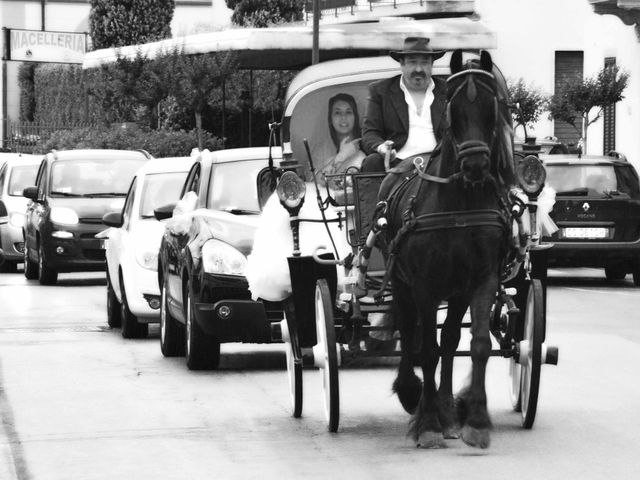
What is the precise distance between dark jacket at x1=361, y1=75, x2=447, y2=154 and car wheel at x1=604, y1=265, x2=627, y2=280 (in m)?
13.5

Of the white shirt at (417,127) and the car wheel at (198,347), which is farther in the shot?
the car wheel at (198,347)

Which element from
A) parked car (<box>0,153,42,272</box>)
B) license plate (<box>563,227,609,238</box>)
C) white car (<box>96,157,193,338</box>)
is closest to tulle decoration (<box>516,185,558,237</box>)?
white car (<box>96,157,193,338</box>)

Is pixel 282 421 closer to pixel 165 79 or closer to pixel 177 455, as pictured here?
pixel 177 455

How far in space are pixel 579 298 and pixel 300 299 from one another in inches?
417

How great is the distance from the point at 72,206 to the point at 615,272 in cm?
767

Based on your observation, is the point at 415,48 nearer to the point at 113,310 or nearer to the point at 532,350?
the point at 532,350

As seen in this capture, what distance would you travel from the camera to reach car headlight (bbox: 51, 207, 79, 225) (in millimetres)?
22219

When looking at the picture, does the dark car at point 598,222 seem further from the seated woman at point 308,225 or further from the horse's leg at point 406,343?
the horse's leg at point 406,343

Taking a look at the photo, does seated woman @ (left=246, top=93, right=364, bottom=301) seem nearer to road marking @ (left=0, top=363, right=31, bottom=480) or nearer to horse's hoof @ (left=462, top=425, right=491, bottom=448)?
road marking @ (left=0, top=363, right=31, bottom=480)

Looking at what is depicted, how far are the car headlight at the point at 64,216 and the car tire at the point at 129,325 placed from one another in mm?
7014

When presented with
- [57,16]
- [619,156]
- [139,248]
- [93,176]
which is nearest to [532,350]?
[139,248]

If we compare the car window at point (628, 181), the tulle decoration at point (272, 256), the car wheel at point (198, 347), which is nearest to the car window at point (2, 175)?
the car window at point (628, 181)

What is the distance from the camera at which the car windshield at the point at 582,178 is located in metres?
21.7

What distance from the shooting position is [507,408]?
403 inches
